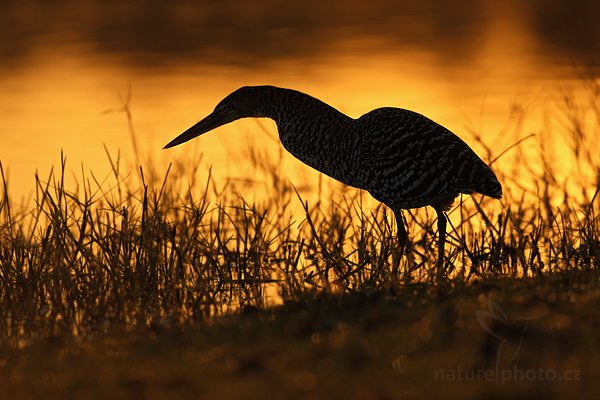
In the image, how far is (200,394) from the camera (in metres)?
4.70

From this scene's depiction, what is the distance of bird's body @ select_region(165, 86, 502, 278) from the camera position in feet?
23.9

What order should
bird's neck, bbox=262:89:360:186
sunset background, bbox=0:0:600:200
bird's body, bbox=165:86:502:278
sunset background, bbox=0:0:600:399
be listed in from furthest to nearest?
1. sunset background, bbox=0:0:600:200
2. bird's neck, bbox=262:89:360:186
3. bird's body, bbox=165:86:502:278
4. sunset background, bbox=0:0:600:399

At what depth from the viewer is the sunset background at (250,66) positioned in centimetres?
1248

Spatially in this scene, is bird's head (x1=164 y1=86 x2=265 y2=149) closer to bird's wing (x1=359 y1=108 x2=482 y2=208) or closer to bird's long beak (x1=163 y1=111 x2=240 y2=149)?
bird's long beak (x1=163 y1=111 x2=240 y2=149)

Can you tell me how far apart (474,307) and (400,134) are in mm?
1887

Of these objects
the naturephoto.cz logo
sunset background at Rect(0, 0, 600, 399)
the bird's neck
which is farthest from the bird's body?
the naturephoto.cz logo

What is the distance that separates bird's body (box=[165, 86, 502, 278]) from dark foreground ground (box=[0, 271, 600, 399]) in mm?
1149

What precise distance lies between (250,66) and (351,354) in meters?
13.4

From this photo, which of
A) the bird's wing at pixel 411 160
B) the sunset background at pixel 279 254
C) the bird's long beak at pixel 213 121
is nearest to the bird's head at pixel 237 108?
the bird's long beak at pixel 213 121

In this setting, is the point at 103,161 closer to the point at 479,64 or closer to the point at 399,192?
the point at 399,192

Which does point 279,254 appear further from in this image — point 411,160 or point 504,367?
point 504,367

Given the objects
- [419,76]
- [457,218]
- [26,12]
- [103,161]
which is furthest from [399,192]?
[26,12]

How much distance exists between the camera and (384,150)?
7.47m

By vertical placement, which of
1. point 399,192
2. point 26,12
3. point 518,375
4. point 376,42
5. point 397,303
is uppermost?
point 26,12
